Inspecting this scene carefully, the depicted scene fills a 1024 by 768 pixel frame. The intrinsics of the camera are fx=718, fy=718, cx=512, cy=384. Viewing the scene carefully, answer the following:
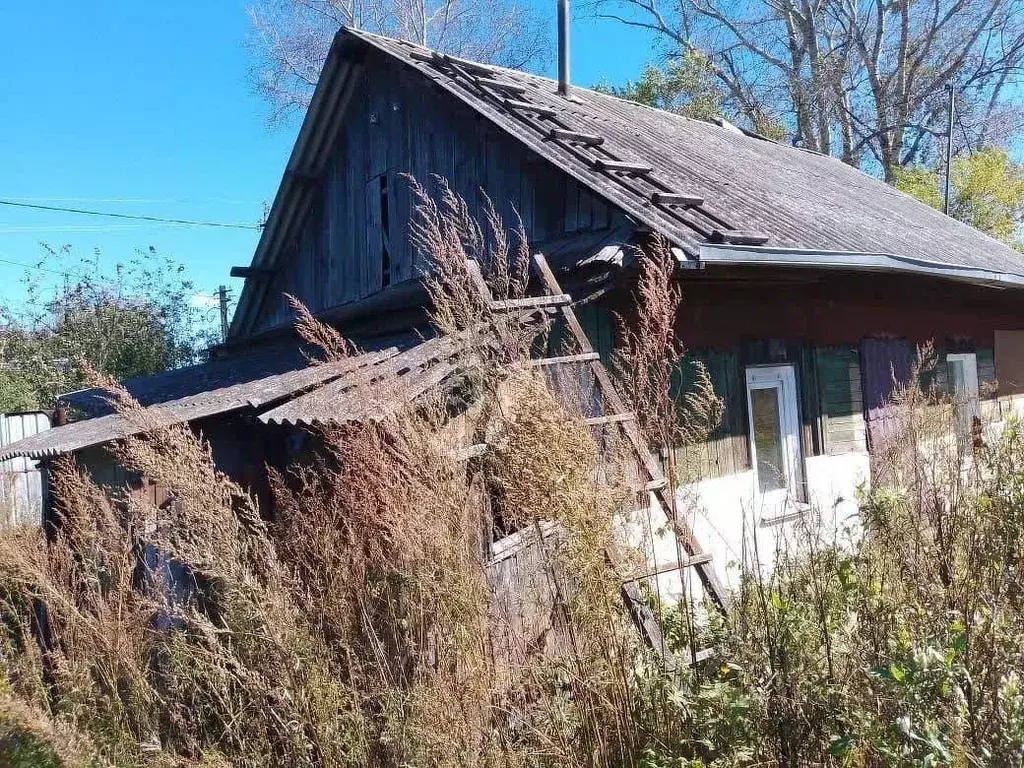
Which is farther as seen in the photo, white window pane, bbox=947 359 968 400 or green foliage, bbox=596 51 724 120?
green foliage, bbox=596 51 724 120

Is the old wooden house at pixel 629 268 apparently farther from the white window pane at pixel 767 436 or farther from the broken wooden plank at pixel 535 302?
the broken wooden plank at pixel 535 302

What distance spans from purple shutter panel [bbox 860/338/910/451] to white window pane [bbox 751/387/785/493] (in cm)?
123

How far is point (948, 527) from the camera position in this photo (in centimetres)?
232

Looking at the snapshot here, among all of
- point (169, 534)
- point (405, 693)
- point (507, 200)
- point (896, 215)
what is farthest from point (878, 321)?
point (169, 534)

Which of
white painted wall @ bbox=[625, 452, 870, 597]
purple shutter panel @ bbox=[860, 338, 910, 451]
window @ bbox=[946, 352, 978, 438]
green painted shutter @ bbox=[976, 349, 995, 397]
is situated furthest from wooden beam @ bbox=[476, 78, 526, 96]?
green painted shutter @ bbox=[976, 349, 995, 397]

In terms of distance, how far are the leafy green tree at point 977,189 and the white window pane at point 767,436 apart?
14.5m

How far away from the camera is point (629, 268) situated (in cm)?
448

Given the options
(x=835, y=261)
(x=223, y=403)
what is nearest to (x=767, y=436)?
(x=835, y=261)

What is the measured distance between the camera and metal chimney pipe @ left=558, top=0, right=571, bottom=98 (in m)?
7.84

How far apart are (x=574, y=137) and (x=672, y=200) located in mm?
1368

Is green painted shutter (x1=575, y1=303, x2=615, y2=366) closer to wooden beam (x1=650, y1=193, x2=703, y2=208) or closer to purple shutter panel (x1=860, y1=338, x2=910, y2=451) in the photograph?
wooden beam (x1=650, y1=193, x2=703, y2=208)

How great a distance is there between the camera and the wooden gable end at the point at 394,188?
234 inches

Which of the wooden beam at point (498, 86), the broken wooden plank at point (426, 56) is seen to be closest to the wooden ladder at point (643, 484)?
the wooden beam at point (498, 86)

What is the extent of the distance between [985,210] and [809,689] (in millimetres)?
19757
